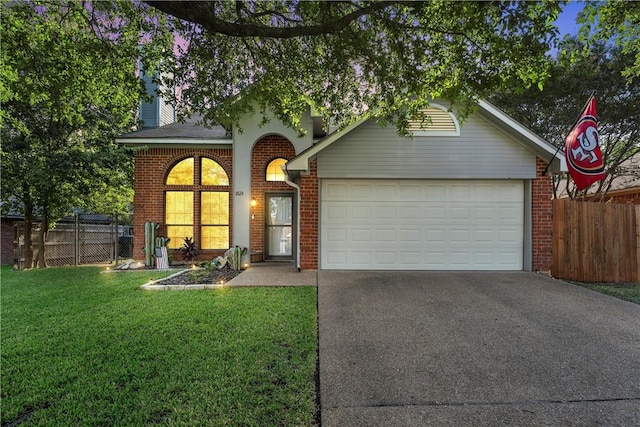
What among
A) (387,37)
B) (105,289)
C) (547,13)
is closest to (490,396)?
(547,13)

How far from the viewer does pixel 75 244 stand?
1238 centimetres

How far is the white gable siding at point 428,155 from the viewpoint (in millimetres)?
8203

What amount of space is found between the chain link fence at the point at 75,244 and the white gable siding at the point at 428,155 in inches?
352

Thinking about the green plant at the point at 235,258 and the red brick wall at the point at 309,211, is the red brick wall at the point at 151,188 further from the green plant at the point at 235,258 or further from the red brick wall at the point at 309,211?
the red brick wall at the point at 309,211

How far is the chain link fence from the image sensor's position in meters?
11.8

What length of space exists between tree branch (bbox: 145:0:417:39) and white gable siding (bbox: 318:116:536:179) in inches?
154

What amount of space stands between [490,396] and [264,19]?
6.35 metres

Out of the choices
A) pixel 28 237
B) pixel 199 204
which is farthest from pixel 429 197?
pixel 28 237

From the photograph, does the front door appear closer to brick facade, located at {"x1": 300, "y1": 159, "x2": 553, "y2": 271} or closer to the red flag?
brick facade, located at {"x1": 300, "y1": 159, "x2": 553, "y2": 271}

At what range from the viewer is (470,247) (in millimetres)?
8352

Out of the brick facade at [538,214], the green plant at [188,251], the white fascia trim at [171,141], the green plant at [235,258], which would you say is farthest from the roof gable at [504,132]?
the green plant at [188,251]

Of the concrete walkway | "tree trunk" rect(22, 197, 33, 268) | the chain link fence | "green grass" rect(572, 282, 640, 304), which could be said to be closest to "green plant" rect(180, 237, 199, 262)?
the concrete walkway

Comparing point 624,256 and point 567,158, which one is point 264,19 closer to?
point 567,158

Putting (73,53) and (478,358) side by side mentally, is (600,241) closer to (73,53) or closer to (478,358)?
(478,358)
